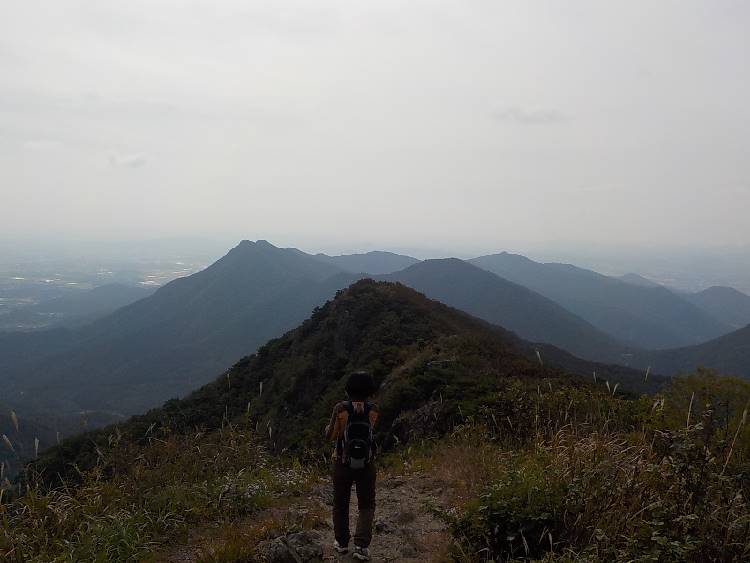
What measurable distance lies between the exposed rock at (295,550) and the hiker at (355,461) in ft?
0.95

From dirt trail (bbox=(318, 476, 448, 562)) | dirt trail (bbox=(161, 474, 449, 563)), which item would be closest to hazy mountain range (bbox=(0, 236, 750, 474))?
dirt trail (bbox=(161, 474, 449, 563))

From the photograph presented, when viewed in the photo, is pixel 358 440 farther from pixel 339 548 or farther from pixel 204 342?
pixel 204 342

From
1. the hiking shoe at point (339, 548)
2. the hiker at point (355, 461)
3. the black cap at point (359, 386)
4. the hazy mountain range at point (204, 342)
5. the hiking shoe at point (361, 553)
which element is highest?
the black cap at point (359, 386)

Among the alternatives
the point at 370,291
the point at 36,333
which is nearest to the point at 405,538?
the point at 370,291

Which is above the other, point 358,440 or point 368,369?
point 358,440

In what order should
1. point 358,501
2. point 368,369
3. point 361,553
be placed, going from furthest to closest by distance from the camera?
point 368,369 < point 358,501 < point 361,553

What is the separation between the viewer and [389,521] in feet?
15.5

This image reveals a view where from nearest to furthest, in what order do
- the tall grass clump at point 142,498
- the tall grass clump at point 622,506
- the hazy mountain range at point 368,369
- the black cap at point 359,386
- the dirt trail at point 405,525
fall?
the tall grass clump at point 622,506
the tall grass clump at point 142,498
the dirt trail at point 405,525
the black cap at point 359,386
the hazy mountain range at point 368,369

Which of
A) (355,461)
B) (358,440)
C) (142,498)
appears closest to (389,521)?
(355,461)

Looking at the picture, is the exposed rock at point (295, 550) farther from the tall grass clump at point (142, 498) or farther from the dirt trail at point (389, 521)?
the tall grass clump at point (142, 498)

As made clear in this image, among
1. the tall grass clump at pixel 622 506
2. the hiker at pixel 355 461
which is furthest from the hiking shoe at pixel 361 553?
the tall grass clump at pixel 622 506

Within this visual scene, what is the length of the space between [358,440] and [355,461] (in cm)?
18

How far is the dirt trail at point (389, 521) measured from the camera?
3908 millimetres

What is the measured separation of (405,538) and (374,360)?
1781 centimetres
